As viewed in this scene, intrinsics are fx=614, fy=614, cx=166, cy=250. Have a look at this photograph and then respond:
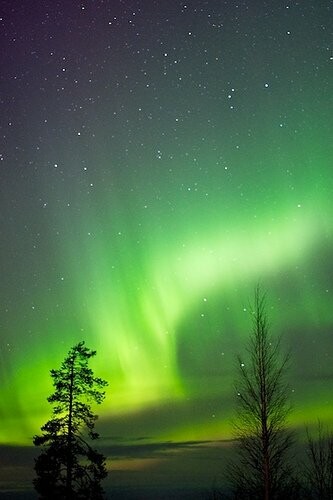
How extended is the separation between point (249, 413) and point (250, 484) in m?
2.98

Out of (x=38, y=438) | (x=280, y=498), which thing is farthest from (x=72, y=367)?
(x=280, y=498)

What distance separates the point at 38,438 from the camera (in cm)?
2917

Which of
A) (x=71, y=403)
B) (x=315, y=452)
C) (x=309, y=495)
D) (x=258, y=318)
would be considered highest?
(x=258, y=318)

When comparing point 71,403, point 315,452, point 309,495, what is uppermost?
point 71,403

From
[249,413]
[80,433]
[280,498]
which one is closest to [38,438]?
[80,433]

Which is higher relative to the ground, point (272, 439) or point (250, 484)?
point (272, 439)

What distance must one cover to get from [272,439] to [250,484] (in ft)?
8.47

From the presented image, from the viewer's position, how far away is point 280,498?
24109 mm

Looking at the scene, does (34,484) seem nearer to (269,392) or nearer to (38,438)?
(38,438)

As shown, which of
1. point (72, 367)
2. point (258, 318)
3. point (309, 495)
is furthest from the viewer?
point (309, 495)

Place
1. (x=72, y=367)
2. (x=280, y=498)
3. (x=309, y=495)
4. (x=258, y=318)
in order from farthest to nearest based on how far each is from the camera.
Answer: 1. (x=309, y=495)
2. (x=72, y=367)
3. (x=280, y=498)
4. (x=258, y=318)

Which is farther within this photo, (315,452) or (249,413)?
(315,452)

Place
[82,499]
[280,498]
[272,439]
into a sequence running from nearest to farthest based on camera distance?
[272,439] < [280,498] < [82,499]

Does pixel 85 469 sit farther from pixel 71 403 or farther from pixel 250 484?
pixel 250 484
